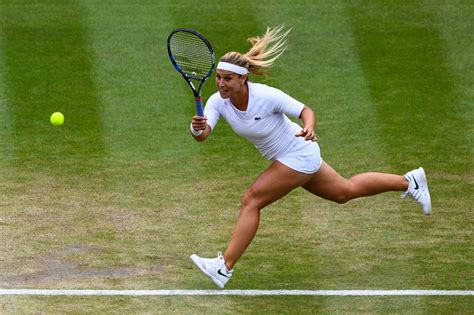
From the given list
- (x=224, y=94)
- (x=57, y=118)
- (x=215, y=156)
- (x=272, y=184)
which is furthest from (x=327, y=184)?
(x=57, y=118)

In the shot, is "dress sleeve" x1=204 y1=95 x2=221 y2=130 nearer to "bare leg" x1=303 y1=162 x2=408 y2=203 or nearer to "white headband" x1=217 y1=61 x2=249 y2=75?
"white headband" x1=217 y1=61 x2=249 y2=75

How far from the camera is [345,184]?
1143 centimetres

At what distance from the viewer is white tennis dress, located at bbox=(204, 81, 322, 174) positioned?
35.6 ft

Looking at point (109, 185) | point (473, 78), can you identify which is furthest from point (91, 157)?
point (473, 78)

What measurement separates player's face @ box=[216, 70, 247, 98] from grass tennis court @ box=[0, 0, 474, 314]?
1637 millimetres

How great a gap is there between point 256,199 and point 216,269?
2.32 feet

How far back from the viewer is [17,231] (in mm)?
12055

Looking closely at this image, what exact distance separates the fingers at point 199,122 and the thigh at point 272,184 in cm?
68

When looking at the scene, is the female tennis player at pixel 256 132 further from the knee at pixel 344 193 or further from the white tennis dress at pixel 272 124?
the knee at pixel 344 193

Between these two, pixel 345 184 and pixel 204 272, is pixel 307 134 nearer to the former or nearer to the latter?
pixel 345 184

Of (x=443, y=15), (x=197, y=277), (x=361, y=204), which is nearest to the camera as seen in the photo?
(x=197, y=277)

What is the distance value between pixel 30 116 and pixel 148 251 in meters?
4.27

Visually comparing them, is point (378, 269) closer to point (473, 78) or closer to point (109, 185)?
point (109, 185)

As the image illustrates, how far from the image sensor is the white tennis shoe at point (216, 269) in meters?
10.6
